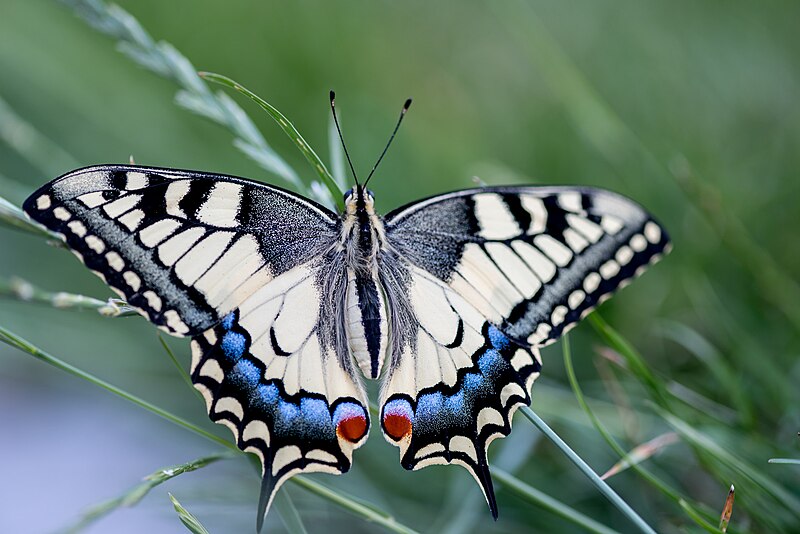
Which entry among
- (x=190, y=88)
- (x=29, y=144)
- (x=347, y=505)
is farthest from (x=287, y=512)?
(x=29, y=144)

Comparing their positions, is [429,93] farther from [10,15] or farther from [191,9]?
[10,15]

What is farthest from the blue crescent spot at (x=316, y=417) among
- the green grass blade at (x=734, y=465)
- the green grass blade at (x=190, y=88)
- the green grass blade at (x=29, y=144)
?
the green grass blade at (x=29, y=144)

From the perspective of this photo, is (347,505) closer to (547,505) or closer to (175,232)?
(547,505)

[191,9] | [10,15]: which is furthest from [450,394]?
Answer: [10,15]

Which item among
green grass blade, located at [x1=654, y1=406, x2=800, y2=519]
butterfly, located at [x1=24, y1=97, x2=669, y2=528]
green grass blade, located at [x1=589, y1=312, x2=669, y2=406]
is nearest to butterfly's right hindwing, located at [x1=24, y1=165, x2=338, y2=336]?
butterfly, located at [x1=24, y1=97, x2=669, y2=528]

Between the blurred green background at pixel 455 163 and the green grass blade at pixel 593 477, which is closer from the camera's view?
the green grass blade at pixel 593 477

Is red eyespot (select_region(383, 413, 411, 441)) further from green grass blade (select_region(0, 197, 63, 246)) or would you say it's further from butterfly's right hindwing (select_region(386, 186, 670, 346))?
green grass blade (select_region(0, 197, 63, 246))

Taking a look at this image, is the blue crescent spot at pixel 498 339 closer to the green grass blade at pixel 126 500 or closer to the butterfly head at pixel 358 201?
the butterfly head at pixel 358 201
